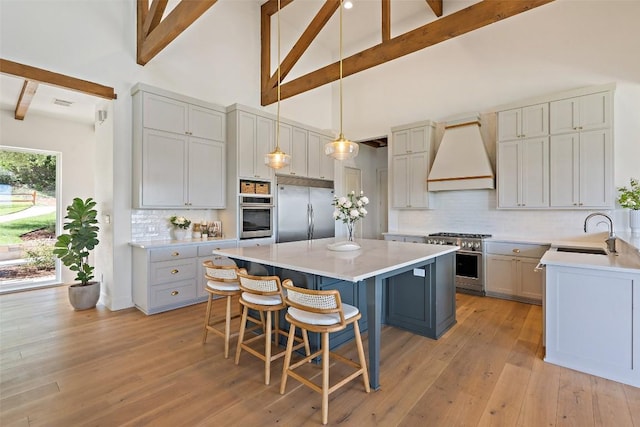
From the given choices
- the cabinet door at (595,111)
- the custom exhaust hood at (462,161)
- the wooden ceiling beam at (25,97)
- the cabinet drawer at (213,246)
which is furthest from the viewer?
the custom exhaust hood at (462,161)

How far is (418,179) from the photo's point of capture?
5.39 metres

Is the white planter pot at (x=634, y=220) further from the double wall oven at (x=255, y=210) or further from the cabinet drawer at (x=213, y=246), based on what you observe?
the cabinet drawer at (x=213, y=246)

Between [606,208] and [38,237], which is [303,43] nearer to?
[606,208]

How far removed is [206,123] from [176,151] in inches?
26.4

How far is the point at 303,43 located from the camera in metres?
5.30

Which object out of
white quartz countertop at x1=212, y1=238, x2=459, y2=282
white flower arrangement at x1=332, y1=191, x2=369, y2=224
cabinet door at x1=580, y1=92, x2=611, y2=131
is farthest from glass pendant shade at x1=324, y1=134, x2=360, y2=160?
cabinet door at x1=580, y1=92, x2=611, y2=131

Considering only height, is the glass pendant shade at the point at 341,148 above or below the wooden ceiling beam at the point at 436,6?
below

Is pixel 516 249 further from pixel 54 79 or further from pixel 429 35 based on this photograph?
pixel 54 79

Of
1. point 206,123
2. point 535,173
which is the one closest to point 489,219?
point 535,173

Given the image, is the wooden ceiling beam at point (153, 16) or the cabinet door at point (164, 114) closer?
the wooden ceiling beam at point (153, 16)

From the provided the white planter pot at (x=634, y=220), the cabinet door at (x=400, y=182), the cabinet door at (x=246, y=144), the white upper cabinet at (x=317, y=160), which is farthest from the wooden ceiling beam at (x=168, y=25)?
the white planter pot at (x=634, y=220)

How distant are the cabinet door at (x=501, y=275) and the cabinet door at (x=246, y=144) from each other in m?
3.89

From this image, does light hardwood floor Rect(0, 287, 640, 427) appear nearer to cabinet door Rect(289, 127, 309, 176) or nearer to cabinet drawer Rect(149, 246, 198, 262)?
cabinet drawer Rect(149, 246, 198, 262)

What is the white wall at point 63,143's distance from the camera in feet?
16.0
